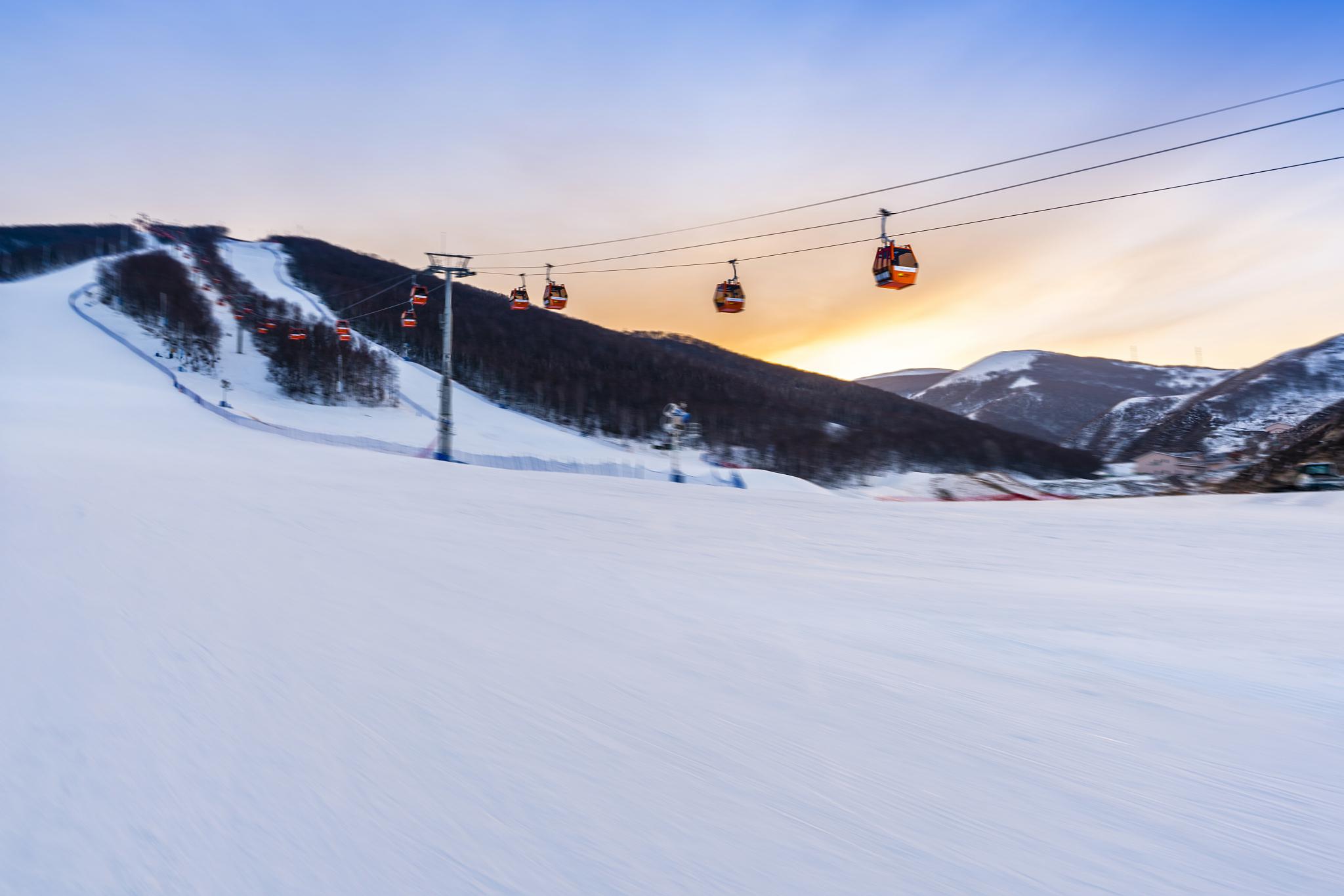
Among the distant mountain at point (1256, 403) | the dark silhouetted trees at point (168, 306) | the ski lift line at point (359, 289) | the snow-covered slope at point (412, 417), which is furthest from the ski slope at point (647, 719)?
the distant mountain at point (1256, 403)

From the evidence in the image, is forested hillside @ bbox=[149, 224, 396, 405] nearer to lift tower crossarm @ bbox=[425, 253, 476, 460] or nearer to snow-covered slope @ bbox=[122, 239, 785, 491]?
snow-covered slope @ bbox=[122, 239, 785, 491]

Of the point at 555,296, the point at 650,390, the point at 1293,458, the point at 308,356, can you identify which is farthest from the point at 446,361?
the point at 650,390

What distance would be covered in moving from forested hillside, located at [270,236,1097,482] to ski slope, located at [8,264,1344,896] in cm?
6496

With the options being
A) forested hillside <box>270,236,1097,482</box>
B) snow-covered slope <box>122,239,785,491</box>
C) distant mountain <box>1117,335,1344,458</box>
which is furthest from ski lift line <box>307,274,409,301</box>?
distant mountain <box>1117,335,1344,458</box>

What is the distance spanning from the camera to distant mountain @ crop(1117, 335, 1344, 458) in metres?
103

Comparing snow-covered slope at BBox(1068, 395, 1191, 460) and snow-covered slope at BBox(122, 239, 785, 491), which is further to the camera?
snow-covered slope at BBox(1068, 395, 1191, 460)

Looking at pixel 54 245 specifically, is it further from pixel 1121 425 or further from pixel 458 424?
pixel 1121 425

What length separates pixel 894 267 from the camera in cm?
1366

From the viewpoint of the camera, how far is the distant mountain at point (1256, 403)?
340 feet

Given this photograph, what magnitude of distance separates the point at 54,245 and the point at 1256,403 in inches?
9070

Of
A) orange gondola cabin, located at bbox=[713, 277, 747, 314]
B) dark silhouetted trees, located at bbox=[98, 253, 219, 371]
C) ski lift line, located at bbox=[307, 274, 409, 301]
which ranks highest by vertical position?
ski lift line, located at bbox=[307, 274, 409, 301]

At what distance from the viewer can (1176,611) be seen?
14.0ft

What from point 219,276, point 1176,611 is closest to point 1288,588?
point 1176,611

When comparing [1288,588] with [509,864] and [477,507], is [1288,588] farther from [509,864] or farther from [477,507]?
[477,507]
